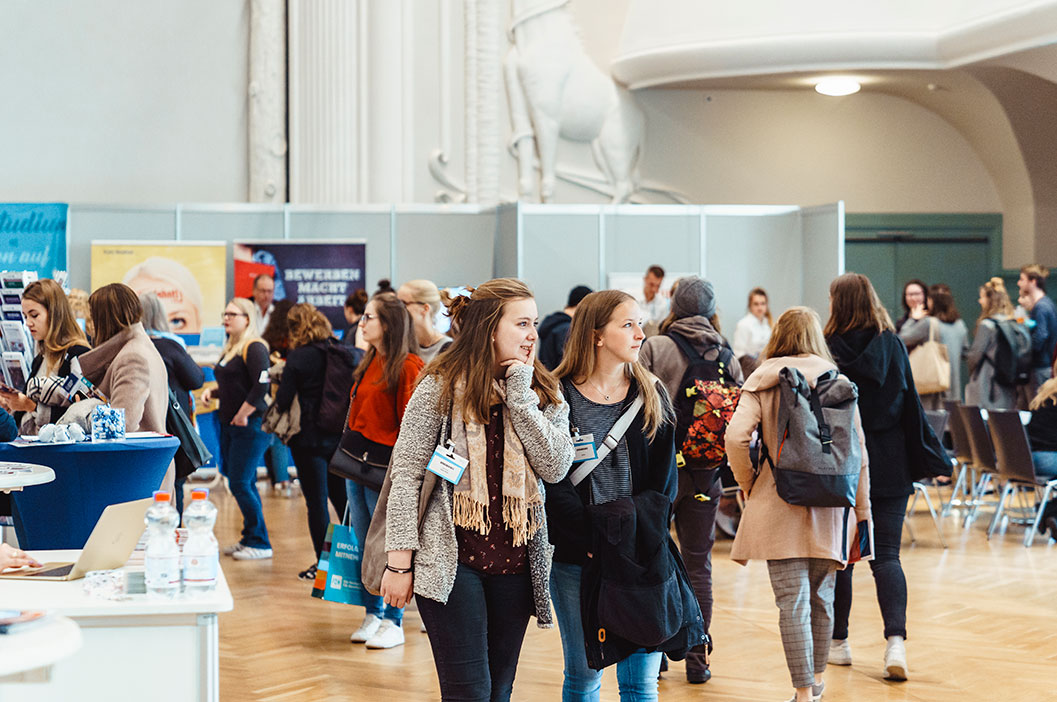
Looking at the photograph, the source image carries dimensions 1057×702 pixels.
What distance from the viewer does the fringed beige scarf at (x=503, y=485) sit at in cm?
282

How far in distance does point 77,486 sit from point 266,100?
8413 mm

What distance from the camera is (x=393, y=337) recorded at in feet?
15.4

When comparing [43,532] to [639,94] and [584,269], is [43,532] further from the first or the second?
[639,94]

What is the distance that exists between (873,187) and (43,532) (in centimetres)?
1153

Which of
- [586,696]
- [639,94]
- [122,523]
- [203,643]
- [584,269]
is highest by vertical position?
[639,94]

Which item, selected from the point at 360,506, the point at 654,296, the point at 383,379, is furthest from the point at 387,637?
the point at 654,296

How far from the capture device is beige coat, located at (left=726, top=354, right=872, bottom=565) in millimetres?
4055

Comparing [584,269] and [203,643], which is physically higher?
[584,269]

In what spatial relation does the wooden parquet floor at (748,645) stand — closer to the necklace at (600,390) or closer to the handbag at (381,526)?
the handbag at (381,526)

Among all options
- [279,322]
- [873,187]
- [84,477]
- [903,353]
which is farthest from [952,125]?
[84,477]

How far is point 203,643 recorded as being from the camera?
2605 mm

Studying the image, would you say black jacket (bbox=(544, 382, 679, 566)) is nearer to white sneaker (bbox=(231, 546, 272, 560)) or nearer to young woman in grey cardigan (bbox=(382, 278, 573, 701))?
young woman in grey cardigan (bbox=(382, 278, 573, 701))

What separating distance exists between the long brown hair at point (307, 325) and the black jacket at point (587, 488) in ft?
10.2

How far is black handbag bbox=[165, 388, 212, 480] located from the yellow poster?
4.88 m
